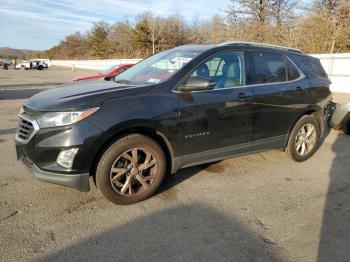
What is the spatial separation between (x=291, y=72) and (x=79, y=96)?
10.9 ft

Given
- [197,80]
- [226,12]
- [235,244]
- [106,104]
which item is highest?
[226,12]

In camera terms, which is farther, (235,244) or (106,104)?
(106,104)

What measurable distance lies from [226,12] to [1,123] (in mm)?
23210

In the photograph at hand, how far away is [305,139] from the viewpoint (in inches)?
210

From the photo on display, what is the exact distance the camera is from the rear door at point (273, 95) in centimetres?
445

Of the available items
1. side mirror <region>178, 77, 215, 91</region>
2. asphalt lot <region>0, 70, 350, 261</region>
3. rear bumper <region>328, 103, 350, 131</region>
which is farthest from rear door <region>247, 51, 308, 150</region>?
rear bumper <region>328, 103, 350, 131</region>

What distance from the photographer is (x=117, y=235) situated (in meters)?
3.04

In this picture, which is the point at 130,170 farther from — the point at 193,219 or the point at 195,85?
the point at 195,85

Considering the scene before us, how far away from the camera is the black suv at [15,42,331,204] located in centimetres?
325

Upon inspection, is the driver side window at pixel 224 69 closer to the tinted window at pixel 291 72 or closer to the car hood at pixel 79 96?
the car hood at pixel 79 96

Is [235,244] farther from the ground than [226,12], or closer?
closer

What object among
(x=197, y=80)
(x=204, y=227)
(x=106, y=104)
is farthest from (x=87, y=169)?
(x=197, y=80)

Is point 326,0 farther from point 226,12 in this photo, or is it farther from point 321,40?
point 226,12

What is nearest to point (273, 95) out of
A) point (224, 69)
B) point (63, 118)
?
point (224, 69)
